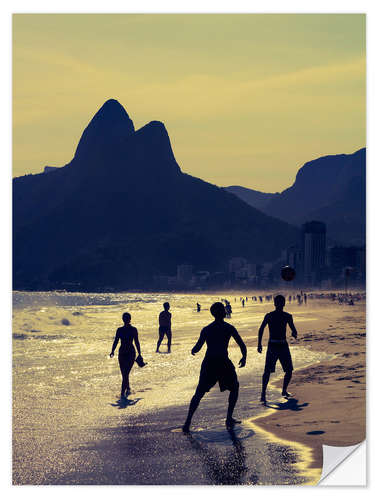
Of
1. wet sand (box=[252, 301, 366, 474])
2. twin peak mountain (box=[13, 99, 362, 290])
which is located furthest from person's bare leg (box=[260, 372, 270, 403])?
twin peak mountain (box=[13, 99, 362, 290])

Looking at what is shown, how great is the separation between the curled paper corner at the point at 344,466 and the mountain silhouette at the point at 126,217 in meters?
8.25

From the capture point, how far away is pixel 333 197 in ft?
64.8

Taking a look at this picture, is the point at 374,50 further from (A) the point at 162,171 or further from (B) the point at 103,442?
(A) the point at 162,171

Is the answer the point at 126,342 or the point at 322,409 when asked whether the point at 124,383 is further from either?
the point at 322,409

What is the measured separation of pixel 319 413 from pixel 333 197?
31.4 feet

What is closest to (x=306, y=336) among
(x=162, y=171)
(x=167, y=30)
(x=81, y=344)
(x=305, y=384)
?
(x=81, y=344)

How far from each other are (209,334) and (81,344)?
1968cm

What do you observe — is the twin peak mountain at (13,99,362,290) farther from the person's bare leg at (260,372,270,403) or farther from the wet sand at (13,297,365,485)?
the person's bare leg at (260,372,270,403)

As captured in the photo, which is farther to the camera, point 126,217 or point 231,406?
point 126,217

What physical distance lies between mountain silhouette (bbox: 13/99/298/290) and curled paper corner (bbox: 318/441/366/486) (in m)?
8.25

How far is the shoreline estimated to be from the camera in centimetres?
986

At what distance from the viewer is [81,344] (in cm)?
2881

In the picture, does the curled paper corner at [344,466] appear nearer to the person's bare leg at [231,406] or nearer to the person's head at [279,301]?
the person's bare leg at [231,406]

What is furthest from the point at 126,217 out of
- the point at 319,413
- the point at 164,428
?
the point at 164,428
